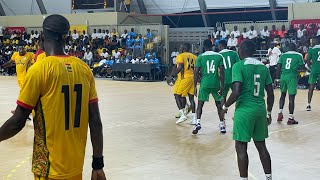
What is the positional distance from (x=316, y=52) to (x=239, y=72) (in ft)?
24.7

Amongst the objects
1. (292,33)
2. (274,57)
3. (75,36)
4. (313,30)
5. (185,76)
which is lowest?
(185,76)

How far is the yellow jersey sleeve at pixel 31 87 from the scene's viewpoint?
9.59 ft

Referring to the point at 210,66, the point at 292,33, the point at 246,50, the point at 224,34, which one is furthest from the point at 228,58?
the point at 224,34

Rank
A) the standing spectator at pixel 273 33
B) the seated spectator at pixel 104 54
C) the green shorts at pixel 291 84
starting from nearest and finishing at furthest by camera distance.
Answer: the green shorts at pixel 291 84 → the standing spectator at pixel 273 33 → the seated spectator at pixel 104 54

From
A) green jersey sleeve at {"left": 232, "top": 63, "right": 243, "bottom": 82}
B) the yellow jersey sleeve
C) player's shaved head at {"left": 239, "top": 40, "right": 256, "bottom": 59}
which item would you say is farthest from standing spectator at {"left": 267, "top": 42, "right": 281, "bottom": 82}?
the yellow jersey sleeve

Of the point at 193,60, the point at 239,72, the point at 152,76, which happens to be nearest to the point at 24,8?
the point at 152,76

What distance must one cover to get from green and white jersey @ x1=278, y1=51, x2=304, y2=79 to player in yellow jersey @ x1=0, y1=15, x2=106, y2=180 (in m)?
8.09

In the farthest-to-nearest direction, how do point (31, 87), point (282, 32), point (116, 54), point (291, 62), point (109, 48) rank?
1. point (109, 48)
2. point (116, 54)
3. point (282, 32)
4. point (291, 62)
5. point (31, 87)

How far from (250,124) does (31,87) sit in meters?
3.21

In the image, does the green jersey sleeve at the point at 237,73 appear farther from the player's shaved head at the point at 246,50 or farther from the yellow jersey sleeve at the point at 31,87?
the yellow jersey sleeve at the point at 31,87

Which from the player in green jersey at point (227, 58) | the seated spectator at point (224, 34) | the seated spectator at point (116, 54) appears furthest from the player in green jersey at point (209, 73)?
the seated spectator at point (116, 54)

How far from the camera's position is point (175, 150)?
26.2 feet

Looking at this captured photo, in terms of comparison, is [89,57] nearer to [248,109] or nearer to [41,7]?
[41,7]

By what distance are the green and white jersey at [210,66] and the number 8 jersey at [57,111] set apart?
652cm
